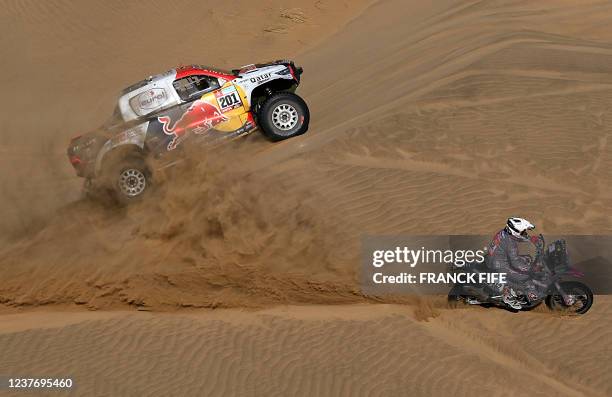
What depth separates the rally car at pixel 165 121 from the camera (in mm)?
11383

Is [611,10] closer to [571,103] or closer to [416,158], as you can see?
[571,103]

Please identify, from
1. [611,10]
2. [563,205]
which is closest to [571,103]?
[563,205]

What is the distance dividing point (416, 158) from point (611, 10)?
9.71 m

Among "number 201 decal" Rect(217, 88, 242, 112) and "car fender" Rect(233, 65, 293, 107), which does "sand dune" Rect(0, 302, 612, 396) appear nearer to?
"number 201 decal" Rect(217, 88, 242, 112)

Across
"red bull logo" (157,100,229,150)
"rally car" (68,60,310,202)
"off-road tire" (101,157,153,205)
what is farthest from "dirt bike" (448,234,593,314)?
"off-road tire" (101,157,153,205)

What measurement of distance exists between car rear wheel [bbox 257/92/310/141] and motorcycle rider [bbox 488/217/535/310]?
4.34 metres

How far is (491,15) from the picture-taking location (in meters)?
17.9

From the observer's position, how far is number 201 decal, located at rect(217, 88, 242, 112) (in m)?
11.7

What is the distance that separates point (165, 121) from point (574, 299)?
672 cm

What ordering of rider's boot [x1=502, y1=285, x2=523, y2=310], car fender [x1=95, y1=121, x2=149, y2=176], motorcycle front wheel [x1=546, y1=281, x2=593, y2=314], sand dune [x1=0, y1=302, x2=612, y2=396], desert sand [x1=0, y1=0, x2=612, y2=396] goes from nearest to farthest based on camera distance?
sand dune [x1=0, y1=302, x2=612, y2=396] → desert sand [x1=0, y1=0, x2=612, y2=396] → motorcycle front wheel [x1=546, y1=281, x2=593, y2=314] → rider's boot [x1=502, y1=285, x2=523, y2=310] → car fender [x1=95, y1=121, x2=149, y2=176]

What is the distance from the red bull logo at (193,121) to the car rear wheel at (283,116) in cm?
76
